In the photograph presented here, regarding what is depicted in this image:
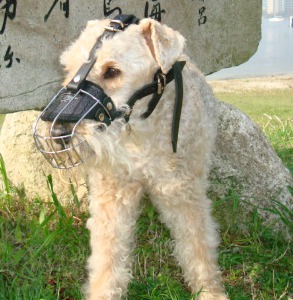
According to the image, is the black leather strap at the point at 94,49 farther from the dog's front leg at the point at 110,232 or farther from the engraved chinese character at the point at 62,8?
the engraved chinese character at the point at 62,8

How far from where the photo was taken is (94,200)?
3.55 metres

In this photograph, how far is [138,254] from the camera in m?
4.04

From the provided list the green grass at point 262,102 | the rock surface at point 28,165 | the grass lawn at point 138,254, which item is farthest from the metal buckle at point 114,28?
the green grass at point 262,102

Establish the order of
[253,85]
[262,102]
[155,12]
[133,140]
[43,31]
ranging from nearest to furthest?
[133,140], [43,31], [155,12], [262,102], [253,85]

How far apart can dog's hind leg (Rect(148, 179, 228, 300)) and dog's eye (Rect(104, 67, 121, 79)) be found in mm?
891

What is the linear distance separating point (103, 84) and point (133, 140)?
51 cm

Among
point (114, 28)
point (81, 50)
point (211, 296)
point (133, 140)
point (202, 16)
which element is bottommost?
point (211, 296)

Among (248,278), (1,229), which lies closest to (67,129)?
(1,229)

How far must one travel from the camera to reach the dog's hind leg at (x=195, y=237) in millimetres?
3553

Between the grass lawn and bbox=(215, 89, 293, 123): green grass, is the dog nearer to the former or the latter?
the grass lawn

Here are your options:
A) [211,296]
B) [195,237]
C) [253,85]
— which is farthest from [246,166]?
[253,85]

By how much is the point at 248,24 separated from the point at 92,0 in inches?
68.0

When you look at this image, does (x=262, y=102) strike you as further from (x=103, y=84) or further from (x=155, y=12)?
(x=103, y=84)

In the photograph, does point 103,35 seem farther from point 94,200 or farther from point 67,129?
point 94,200
